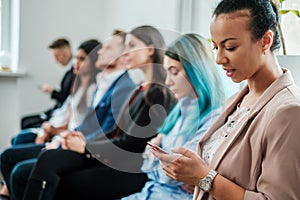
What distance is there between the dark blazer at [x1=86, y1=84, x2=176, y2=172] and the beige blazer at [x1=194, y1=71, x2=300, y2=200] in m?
0.58

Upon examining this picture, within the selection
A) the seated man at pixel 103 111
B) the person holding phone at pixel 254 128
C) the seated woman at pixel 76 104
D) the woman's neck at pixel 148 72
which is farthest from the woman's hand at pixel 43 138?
the person holding phone at pixel 254 128

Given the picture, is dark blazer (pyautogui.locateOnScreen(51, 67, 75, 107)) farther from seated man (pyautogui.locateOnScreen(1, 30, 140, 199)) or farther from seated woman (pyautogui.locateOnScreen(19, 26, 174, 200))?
seated woman (pyautogui.locateOnScreen(19, 26, 174, 200))

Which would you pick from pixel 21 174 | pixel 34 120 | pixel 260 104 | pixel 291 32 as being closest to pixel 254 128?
pixel 260 104

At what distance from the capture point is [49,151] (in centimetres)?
164

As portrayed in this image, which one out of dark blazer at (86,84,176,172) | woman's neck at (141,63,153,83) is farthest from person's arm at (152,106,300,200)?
woman's neck at (141,63,153,83)

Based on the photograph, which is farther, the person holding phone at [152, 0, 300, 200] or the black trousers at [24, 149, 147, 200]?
the black trousers at [24, 149, 147, 200]

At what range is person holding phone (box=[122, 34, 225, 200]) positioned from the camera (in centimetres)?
120

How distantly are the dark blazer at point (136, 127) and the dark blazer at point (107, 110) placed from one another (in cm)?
10

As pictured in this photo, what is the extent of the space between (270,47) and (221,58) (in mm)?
109

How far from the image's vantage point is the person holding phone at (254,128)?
28.5 inches

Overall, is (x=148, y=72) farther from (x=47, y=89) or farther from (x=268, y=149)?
(x=47, y=89)

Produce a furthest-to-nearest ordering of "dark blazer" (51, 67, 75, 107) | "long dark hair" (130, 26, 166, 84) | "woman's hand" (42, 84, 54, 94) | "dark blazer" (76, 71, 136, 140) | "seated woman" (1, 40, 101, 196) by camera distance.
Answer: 1. "woman's hand" (42, 84, 54, 94)
2. "dark blazer" (51, 67, 75, 107)
3. "seated woman" (1, 40, 101, 196)
4. "dark blazer" (76, 71, 136, 140)
5. "long dark hair" (130, 26, 166, 84)

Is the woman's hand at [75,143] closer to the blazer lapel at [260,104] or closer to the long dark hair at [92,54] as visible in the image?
the long dark hair at [92,54]

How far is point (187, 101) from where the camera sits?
1.23 metres
